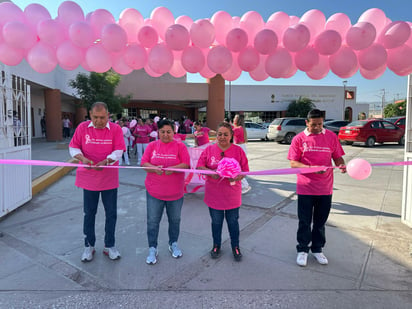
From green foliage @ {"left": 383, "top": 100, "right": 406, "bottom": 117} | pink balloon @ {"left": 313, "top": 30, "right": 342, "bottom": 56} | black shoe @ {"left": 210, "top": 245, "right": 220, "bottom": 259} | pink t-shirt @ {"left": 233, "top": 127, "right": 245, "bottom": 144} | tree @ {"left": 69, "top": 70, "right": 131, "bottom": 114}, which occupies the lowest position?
black shoe @ {"left": 210, "top": 245, "right": 220, "bottom": 259}

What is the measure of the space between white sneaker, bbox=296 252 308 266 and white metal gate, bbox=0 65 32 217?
443 cm

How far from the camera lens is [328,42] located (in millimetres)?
3523

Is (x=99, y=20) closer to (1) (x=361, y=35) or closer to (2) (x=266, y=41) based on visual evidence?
(2) (x=266, y=41)

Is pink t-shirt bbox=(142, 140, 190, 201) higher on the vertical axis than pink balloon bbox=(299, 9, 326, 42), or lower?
lower

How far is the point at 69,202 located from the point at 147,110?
2993cm

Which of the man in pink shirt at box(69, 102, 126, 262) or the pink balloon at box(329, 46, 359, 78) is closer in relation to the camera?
the man in pink shirt at box(69, 102, 126, 262)

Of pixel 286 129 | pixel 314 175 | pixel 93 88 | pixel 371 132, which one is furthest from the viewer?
pixel 93 88

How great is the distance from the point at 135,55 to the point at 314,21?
2.41 metres

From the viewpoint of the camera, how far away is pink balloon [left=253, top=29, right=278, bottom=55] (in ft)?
11.8

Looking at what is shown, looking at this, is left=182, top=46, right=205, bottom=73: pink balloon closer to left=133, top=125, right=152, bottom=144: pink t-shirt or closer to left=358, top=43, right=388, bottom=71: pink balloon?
left=358, top=43, right=388, bottom=71: pink balloon

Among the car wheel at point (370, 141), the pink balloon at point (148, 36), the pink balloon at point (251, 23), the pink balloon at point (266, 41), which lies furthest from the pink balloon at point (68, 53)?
the car wheel at point (370, 141)

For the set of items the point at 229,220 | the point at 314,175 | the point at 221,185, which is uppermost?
the point at 314,175

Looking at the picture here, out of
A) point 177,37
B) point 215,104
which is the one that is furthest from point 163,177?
point 215,104

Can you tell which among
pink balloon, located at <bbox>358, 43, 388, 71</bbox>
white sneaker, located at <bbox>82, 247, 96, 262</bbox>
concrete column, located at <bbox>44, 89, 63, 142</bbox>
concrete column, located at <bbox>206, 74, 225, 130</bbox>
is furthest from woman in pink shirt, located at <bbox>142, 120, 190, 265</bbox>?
concrete column, located at <bbox>206, 74, 225, 130</bbox>
